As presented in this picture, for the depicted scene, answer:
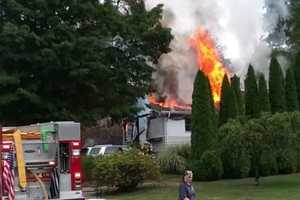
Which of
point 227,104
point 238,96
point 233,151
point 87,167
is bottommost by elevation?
point 87,167

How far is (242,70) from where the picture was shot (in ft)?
152

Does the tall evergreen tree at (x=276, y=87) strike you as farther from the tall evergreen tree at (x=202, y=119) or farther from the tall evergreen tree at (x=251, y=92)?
the tall evergreen tree at (x=202, y=119)

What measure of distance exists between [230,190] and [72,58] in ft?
28.1

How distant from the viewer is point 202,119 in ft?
87.3

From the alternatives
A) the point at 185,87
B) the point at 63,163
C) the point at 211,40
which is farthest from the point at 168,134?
the point at 63,163

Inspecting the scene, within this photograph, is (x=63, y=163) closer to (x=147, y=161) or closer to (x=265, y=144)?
(x=147, y=161)

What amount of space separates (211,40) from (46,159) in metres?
24.2

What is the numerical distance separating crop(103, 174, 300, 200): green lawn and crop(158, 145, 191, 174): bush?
1.76 m

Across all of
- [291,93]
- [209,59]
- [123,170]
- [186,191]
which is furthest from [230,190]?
[209,59]

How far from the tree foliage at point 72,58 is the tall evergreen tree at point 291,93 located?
5.91 metres

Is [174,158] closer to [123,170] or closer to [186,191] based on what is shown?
[123,170]

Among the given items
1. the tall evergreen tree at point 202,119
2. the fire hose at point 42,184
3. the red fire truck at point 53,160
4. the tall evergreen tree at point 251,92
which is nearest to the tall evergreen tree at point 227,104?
the tall evergreen tree at point 251,92

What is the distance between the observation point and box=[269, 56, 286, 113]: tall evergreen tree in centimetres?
2981

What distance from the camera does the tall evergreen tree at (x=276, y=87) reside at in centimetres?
2981
